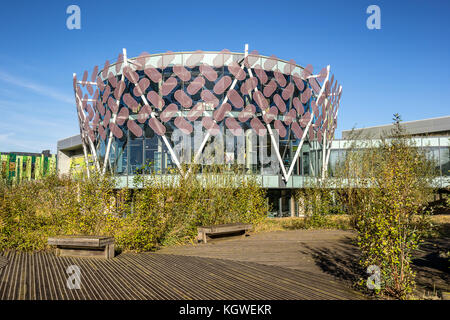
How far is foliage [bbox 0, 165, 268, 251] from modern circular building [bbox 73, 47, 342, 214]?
7.56m

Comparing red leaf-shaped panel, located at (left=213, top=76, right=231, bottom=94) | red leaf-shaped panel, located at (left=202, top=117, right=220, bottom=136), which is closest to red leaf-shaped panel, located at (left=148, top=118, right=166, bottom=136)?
red leaf-shaped panel, located at (left=202, top=117, right=220, bottom=136)

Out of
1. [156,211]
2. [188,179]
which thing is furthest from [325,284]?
[188,179]

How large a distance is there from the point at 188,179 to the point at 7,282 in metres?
7.50

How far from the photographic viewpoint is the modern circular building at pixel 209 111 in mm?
23297

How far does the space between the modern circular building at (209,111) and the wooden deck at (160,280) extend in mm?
13450

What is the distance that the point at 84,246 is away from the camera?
9.01 m

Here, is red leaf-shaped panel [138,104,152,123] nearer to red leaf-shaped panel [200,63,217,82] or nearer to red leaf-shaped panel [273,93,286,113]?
red leaf-shaped panel [200,63,217,82]

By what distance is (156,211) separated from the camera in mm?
11453

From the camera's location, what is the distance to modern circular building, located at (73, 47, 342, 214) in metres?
23.3

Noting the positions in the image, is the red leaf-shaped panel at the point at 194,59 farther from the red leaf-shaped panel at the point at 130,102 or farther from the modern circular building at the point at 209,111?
the red leaf-shaped panel at the point at 130,102

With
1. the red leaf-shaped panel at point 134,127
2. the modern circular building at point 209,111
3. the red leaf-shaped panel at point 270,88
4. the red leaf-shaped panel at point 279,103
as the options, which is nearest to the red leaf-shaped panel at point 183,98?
the modern circular building at point 209,111

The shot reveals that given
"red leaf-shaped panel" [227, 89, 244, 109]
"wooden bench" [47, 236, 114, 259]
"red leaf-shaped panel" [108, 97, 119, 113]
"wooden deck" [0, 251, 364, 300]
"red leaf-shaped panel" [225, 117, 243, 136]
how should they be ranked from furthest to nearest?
"red leaf-shaped panel" [108, 97, 119, 113] → "red leaf-shaped panel" [225, 117, 243, 136] → "red leaf-shaped panel" [227, 89, 244, 109] → "wooden bench" [47, 236, 114, 259] → "wooden deck" [0, 251, 364, 300]

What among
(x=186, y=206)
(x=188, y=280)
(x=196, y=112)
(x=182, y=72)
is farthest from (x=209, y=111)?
(x=188, y=280)

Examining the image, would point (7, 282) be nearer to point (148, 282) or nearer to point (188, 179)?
point (148, 282)
